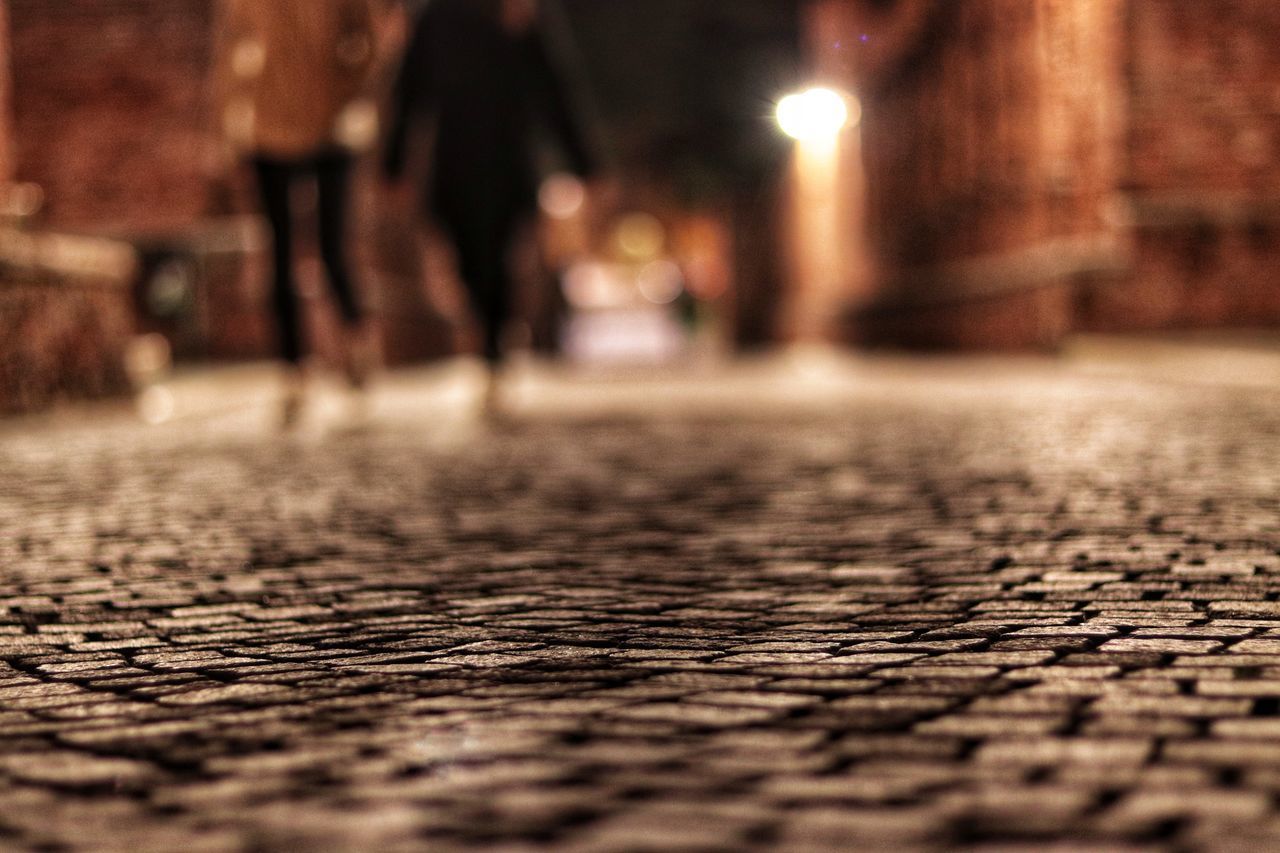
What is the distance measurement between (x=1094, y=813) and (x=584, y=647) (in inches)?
40.4

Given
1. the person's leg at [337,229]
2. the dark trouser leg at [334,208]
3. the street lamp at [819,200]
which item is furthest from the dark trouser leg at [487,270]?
the street lamp at [819,200]

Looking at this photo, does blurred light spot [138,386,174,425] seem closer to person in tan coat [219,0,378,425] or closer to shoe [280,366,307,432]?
shoe [280,366,307,432]

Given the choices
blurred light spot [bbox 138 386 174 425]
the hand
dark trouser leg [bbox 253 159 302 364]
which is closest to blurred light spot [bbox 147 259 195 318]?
blurred light spot [bbox 138 386 174 425]

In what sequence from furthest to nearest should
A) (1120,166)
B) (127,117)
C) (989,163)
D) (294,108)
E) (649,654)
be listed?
(989,163)
(127,117)
(1120,166)
(294,108)
(649,654)

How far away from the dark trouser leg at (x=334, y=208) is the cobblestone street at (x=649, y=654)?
7.72 ft

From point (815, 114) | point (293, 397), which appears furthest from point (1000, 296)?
point (815, 114)

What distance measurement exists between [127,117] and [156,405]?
3658 millimetres

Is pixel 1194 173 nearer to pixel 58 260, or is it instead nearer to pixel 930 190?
pixel 930 190

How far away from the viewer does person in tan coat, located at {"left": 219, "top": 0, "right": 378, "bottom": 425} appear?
717cm

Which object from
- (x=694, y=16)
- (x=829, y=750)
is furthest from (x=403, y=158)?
(x=694, y=16)

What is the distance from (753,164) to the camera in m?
27.3

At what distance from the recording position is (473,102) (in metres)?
8.20

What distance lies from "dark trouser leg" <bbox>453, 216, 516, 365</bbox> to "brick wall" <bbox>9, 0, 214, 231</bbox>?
418cm

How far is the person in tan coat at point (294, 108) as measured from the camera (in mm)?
7172
